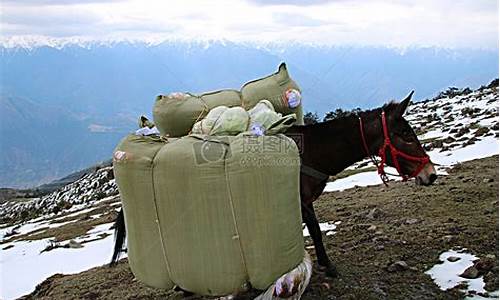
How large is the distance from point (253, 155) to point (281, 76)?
6.97 ft

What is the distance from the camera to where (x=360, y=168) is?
18188mm

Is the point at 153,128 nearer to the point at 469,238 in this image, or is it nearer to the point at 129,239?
the point at 129,239

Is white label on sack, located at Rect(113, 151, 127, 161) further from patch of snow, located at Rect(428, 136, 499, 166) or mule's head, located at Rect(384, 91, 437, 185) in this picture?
patch of snow, located at Rect(428, 136, 499, 166)

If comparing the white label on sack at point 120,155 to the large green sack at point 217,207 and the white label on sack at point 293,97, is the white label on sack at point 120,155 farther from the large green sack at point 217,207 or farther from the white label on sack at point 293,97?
the white label on sack at point 293,97

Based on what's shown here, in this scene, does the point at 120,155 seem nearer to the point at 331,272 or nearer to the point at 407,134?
the point at 331,272

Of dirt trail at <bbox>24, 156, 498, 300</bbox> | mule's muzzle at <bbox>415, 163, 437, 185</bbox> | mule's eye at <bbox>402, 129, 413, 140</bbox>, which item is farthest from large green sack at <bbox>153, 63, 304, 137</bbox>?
dirt trail at <bbox>24, 156, 498, 300</bbox>

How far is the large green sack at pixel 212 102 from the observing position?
20.8 ft

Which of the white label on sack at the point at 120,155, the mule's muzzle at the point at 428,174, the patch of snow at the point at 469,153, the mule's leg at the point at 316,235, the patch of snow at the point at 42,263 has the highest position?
the white label on sack at the point at 120,155

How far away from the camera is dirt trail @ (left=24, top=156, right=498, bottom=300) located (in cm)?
629

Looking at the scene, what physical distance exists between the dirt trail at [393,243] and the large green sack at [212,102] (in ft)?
6.81

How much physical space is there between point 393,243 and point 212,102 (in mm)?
3242

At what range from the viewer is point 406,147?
641cm

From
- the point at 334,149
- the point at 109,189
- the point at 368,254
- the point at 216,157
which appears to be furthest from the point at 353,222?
the point at 109,189

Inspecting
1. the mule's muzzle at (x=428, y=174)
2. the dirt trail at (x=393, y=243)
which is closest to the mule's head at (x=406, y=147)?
the mule's muzzle at (x=428, y=174)
